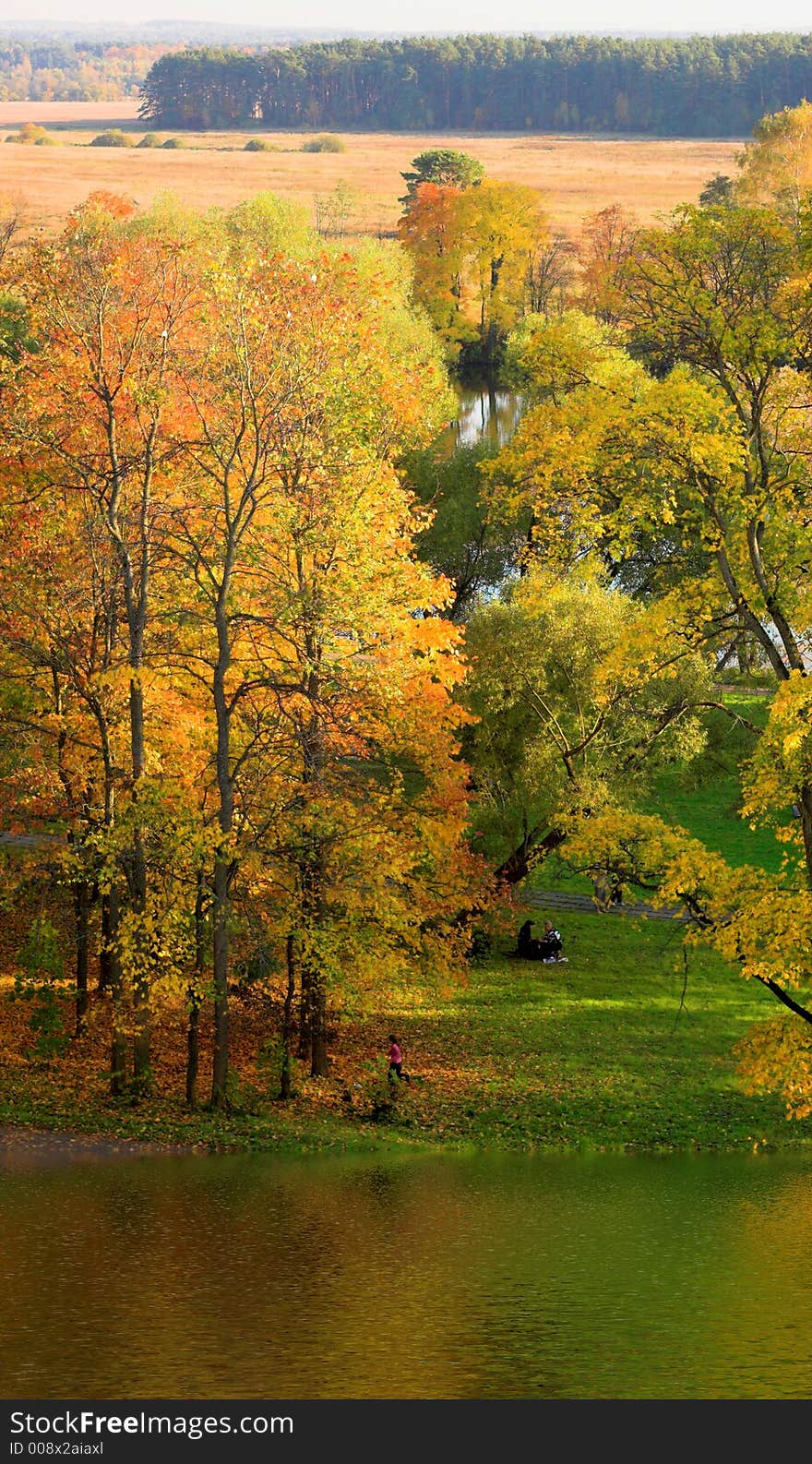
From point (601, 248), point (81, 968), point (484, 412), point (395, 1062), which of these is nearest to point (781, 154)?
point (484, 412)

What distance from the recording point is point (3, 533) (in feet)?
120

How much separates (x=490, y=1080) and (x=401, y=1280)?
17448 mm

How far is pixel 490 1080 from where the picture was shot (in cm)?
3888

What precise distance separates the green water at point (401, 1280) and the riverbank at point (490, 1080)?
117 inches

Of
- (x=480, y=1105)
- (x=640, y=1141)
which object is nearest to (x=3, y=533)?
(x=480, y=1105)

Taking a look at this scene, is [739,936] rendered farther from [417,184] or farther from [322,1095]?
[417,184]

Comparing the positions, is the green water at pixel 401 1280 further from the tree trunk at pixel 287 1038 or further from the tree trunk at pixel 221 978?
the tree trunk at pixel 287 1038

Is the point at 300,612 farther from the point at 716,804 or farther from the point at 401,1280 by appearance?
the point at 716,804

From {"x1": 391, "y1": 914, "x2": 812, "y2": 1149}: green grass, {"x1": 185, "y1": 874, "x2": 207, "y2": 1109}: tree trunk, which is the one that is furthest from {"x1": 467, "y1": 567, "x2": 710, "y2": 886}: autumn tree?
{"x1": 185, "y1": 874, "x2": 207, "y2": 1109}: tree trunk

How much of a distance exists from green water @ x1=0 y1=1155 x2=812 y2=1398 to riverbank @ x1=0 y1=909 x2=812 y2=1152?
297 cm

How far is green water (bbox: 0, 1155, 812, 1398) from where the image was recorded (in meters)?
16.9

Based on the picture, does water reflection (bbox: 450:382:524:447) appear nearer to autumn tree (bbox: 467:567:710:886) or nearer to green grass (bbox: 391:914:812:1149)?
autumn tree (bbox: 467:567:710:886)

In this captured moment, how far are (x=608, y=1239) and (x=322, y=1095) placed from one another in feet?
42.0
